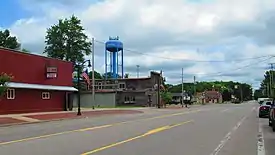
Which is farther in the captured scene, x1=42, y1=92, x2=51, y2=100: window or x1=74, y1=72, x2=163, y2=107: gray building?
x1=74, y1=72, x2=163, y2=107: gray building

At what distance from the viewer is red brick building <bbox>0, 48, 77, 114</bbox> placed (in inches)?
1719

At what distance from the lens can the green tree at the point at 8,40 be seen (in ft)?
290

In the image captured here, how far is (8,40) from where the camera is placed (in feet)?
293

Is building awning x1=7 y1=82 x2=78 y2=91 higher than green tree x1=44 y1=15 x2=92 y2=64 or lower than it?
lower

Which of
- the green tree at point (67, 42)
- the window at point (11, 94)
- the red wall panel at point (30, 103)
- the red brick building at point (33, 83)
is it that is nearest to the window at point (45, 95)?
the red brick building at point (33, 83)

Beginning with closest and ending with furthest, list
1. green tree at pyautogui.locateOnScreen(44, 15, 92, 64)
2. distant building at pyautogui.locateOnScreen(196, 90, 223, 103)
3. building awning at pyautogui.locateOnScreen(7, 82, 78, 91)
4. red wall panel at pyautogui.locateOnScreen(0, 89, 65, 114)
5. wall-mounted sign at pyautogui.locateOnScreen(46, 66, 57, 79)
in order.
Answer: building awning at pyautogui.locateOnScreen(7, 82, 78, 91) → red wall panel at pyautogui.locateOnScreen(0, 89, 65, 114) → wall-mounted sign at pyautogui.locateOnScreen(46, 66, 57, 79) → green tree at pyautogui.locateOnScreen(44, 15, 92, 64) → distant building at pyautogui.locateOnScreen(196, 90, 223, 103)

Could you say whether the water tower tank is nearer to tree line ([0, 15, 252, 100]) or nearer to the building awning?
tree line ([0, 15, 252, 100])

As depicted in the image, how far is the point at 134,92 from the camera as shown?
300 feet

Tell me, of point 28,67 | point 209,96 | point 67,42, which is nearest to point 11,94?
point 28,67

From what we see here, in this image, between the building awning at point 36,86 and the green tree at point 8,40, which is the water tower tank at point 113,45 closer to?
the green tree at point 8,40

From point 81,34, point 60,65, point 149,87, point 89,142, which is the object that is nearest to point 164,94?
point 149,87

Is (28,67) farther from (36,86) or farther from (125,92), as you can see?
(125,92)

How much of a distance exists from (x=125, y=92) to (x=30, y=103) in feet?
152

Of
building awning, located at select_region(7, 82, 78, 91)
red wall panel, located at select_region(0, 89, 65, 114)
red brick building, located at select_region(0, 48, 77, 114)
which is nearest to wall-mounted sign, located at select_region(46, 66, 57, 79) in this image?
red brick building, located at select_region(0, 48, 77, 114)
